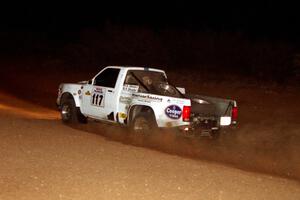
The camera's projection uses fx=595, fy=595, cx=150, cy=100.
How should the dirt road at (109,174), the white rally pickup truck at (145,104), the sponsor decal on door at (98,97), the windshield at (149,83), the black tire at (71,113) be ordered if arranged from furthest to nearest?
the black tire at (71,113), the sponsor decal on door at (98,97), the windshield at (149,83), the white rally pickup truck at (145,104), the dirt road at (109,174)

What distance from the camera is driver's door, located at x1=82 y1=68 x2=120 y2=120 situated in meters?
14.4

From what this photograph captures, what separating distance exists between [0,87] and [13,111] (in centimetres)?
970

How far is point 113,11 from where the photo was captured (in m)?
52.1

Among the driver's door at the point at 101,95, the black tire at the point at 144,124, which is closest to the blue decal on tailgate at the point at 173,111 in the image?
the black tire at the point at 144,124

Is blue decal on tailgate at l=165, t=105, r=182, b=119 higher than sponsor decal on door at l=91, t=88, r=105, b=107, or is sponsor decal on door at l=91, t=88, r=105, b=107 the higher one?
sponsor decal on door at l=91, t=88, r=105, b=107

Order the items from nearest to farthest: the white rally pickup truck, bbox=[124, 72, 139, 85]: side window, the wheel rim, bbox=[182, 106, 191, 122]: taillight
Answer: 1. bbox=[182, 106, 191, 122]: taillight
2. the white rally pickup truck
3. bbox=[124, 72, 139, 85]: side window
4. the wheel rim

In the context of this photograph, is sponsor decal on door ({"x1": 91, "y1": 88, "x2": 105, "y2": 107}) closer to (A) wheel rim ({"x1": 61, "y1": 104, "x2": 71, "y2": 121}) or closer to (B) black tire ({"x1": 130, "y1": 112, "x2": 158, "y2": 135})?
(A) wheel rim ({"x1": 61, "y1": 104, "x2": 71, "y2": 121})

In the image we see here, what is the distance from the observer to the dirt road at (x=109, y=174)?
829 centimetres

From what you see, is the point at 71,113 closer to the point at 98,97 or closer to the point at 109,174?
the point at 98,97

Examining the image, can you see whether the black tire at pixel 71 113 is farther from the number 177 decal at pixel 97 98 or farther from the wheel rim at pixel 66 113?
the number 177 decal at pixel 97 98

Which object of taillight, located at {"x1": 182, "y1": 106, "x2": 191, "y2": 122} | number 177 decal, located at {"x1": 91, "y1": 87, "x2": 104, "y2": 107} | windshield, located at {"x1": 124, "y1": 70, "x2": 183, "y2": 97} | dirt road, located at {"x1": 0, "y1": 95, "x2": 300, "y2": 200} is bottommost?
dirt road, located at {"x1": 0, "y1": 95, "x2": 300, "y2": 200}

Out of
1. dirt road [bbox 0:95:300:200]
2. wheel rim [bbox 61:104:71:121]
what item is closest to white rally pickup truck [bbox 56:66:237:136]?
wheel rim [bbox 61:104:71:121]

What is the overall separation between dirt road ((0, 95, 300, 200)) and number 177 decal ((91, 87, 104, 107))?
167 centimetres

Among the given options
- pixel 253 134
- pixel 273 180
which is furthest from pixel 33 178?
pixel 253 134
